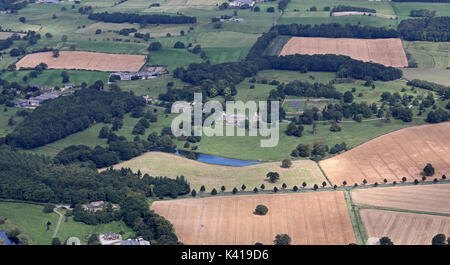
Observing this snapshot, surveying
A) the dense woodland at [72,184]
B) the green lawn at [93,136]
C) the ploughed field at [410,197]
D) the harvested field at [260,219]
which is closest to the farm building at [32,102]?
the green lawn at [93,136]

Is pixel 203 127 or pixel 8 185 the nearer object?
pixel 8 185

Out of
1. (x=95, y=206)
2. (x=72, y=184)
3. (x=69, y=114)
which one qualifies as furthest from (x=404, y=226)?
(x=69, y=114)

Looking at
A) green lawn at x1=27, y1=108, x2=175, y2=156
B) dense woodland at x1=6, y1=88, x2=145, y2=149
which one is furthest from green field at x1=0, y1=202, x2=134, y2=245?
dense woodland at x1=6, y1=88, x2=145, y2=149

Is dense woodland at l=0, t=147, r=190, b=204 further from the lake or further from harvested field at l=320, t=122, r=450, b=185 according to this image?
harvested field at l=320, t=122, r=450, b=185

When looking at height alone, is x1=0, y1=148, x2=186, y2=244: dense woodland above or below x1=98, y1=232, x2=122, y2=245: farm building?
below

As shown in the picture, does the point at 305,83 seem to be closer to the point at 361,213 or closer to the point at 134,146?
the point at 134,146

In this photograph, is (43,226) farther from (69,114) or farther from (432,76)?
(432,76)
